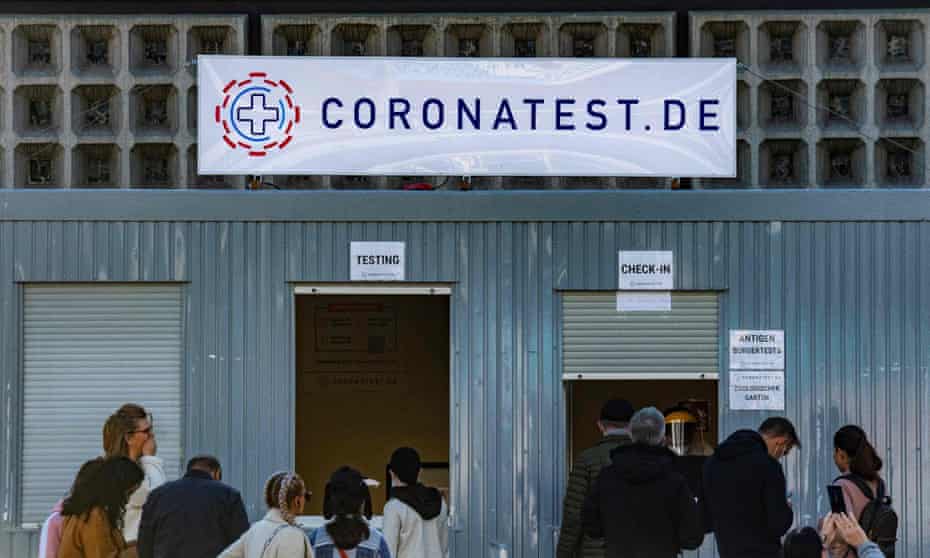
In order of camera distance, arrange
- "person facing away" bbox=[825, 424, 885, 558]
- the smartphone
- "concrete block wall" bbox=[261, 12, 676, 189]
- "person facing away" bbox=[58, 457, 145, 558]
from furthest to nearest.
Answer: "concrete block wall" bbox=[261, 12, 676, 189] < "person facing away" bbox=[825, 424, 885, 558] < "person facing away" bbox=[58, 457, 145, 558] < the smartphone

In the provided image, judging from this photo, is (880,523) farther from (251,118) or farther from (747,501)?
(251,118)

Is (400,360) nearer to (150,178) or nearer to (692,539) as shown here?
(150,178)

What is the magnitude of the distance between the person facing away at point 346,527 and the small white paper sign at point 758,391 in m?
4.00

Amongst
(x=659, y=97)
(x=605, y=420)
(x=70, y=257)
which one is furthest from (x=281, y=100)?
(x=605, y=420)

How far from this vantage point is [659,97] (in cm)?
1112

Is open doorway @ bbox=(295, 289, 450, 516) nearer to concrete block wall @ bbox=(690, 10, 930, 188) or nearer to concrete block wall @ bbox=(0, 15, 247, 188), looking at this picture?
concrete block wall @ bbox=(0, 15, 247, 188)

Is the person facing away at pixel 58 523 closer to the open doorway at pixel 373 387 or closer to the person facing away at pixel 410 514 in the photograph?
the person facing away at pixel 410 514

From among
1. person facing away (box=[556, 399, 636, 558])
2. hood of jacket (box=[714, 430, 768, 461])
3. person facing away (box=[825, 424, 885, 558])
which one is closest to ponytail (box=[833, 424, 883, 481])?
person facing away (box=[825, 424, 885, 558])

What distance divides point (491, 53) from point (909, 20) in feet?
10.7

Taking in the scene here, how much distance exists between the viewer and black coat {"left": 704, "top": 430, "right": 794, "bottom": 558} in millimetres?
8633

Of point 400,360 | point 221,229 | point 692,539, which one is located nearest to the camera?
point 692,539

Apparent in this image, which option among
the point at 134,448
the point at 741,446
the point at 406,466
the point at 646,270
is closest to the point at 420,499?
the point at 406,466

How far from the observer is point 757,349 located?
36.1 feet

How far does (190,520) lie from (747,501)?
9.78ft
